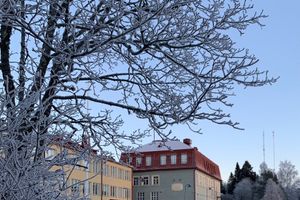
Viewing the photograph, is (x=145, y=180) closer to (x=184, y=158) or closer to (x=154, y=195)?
(x=154, y=195)

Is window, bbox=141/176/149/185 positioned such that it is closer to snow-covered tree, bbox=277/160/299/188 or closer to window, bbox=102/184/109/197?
window, bbox=102/184/109/197

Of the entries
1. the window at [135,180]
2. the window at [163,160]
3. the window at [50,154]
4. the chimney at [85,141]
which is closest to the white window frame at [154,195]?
the window at [135,180]

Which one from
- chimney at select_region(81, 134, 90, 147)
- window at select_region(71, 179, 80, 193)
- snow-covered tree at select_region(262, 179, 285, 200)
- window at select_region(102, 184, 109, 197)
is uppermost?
snow-covered tree at select_region(262, 179, 285, 200)

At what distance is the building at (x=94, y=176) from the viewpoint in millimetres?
4281

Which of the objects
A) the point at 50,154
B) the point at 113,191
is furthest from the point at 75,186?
the point at 113,191

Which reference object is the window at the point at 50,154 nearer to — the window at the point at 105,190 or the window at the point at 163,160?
the window at the point at 105,190

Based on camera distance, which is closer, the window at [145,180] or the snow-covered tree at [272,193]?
the window at [145,180]

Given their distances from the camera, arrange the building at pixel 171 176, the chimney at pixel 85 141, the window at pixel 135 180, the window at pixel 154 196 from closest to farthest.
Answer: the chimney at pixel 85 141
the building at pixel 171 176
the window at pixel 154 196
the window at pixel 135 180

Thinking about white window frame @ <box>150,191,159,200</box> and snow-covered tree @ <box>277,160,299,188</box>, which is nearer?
white window frame @ <box>150,191,159,200</box>

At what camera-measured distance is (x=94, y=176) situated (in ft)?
13.9

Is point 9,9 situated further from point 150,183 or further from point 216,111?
point 150,183

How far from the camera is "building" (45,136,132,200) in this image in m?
4.28

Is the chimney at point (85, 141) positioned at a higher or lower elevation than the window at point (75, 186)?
higher

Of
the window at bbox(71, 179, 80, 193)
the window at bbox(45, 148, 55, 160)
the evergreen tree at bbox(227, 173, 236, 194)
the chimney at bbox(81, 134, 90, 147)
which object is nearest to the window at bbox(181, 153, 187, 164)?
the evergreen tree at bbox(227, 173, 236, 194)
